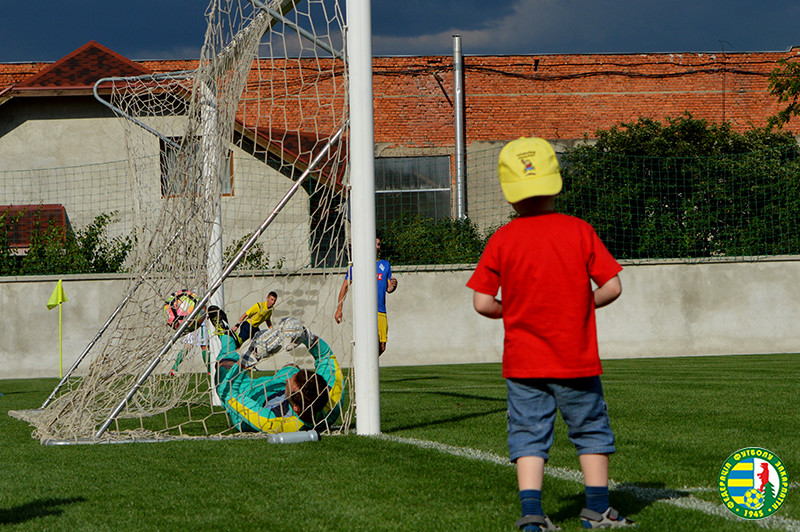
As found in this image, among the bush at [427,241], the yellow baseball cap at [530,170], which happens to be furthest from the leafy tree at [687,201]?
the yellow baseball cap at [530,170]

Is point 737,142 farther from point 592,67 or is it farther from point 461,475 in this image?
point 461,475

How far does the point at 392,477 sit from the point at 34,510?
1644 mm

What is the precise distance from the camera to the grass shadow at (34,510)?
3.74 meters

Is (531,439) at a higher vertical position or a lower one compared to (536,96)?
lower

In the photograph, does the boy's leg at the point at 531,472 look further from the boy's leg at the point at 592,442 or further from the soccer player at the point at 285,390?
the soccer player at the point at 285,390

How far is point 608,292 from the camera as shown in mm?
3342

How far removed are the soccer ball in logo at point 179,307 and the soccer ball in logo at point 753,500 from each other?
443cm

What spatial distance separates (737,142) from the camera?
2673 centimetres

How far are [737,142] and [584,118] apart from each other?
5114 mm

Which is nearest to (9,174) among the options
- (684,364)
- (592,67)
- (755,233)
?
(684,364)

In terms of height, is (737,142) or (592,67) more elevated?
(592,67)

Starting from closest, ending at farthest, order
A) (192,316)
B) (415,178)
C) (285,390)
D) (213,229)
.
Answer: (192,316) < (285,390) < (213,229) < (415,178)

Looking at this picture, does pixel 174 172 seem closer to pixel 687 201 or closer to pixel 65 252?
pixel 65 252

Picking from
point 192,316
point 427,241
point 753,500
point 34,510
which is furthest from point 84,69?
point 753,500
